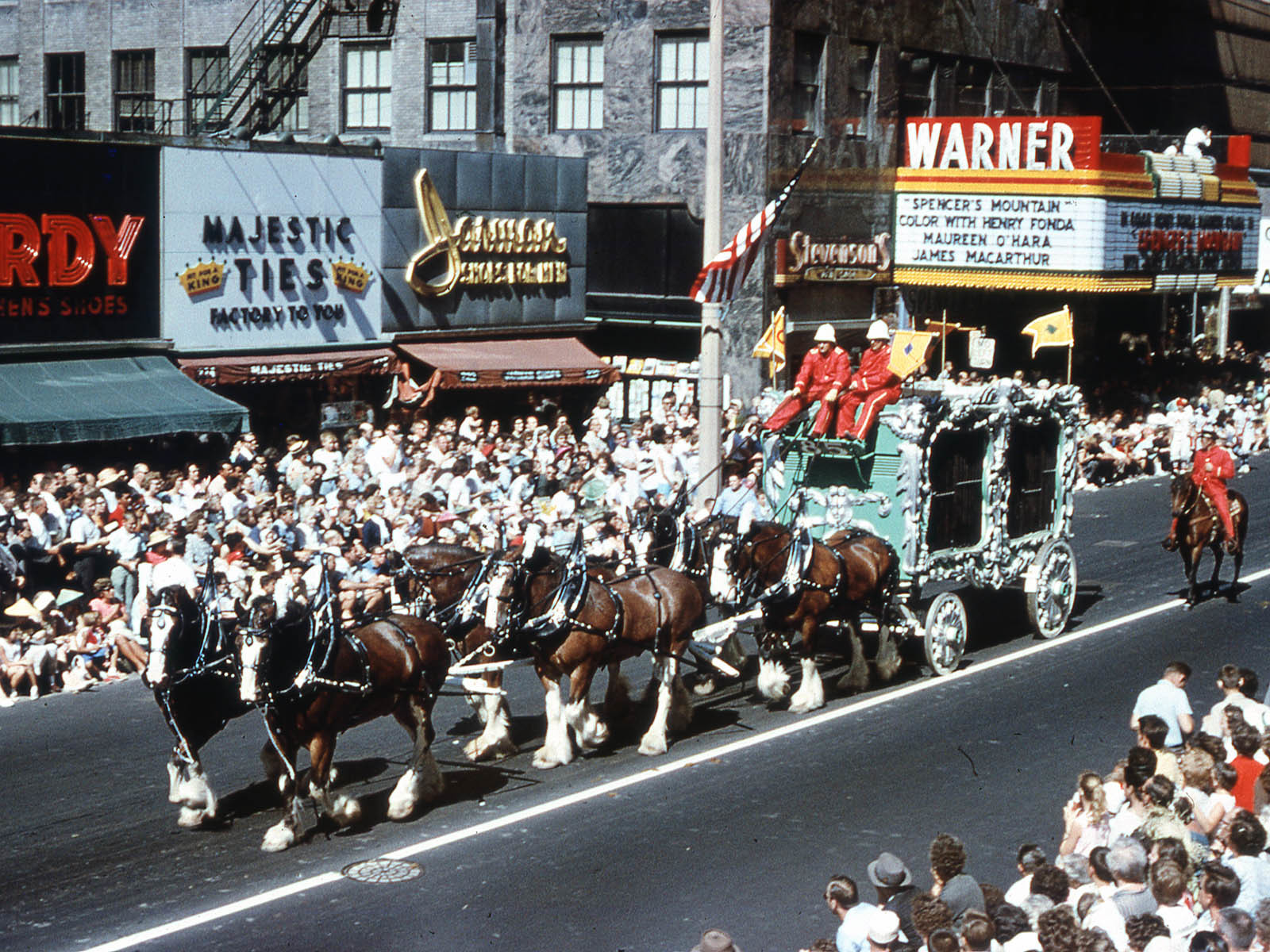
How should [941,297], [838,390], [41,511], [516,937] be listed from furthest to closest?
[941,297] → [41,511] → [838,390] → [516,937]

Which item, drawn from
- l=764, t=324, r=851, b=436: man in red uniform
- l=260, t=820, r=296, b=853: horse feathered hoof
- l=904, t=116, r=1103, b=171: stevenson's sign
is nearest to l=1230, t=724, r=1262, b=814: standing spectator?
l=764, t=324, r=851, b=436: man in red uniform

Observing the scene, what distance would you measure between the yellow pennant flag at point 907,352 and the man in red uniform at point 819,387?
4.42ft

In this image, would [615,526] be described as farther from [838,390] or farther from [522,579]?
[522,579]

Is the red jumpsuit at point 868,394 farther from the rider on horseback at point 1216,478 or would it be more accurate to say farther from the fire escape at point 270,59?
the fire escape at point 270,59

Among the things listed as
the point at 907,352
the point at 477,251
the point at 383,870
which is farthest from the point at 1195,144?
the point at 383,870

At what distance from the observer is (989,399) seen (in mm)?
15633

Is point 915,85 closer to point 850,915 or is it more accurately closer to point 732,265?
point 732,265

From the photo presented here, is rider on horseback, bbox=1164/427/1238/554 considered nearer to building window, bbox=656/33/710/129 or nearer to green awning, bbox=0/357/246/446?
green awning, bbox=0/357/246/446

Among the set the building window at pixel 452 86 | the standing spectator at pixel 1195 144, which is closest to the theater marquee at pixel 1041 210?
the standing spectator at pixel 1195 144

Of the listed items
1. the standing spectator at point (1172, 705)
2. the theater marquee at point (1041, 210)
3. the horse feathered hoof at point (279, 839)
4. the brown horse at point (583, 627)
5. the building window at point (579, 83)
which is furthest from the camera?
the building window at point (579, 83)

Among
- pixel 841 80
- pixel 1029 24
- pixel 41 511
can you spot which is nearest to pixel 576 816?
pixel 41 511

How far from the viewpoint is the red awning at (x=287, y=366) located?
22.9m

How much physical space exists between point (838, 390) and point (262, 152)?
12045 millimetres

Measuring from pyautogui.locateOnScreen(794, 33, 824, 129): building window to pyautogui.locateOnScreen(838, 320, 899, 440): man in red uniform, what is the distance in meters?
15.1
